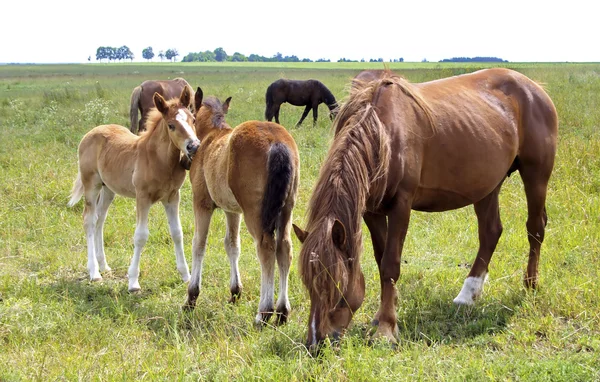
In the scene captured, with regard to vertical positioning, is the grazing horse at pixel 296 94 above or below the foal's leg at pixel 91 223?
above

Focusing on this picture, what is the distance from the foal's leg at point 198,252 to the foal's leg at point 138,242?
876mm

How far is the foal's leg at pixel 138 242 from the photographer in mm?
5613

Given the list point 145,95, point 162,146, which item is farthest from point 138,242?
point 145,95

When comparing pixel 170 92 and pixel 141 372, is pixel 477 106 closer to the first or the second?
pixel 141 372

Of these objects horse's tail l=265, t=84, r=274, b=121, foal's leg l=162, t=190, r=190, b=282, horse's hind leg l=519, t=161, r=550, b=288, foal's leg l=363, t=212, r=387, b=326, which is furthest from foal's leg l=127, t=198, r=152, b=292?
horse's tail l=265, t=84, r=274, b=121

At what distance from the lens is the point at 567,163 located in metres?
8.29

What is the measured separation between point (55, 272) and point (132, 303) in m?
1.36

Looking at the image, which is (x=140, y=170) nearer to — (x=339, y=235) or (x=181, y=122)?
(x=181, y=122)

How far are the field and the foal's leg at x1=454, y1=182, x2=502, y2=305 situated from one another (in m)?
0.12

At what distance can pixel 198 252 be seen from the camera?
16.4 feet

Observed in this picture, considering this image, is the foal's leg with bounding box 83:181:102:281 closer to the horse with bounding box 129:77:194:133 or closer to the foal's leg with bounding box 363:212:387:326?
the foal's leg with bounding box 363:212:387:326

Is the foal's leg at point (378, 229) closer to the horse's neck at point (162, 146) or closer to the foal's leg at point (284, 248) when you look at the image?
the foal's leg at point (284, 248)

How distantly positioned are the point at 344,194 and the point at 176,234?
2.71 m

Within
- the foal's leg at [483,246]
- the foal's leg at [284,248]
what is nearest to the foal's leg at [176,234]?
the foal's leg at [284,248]
